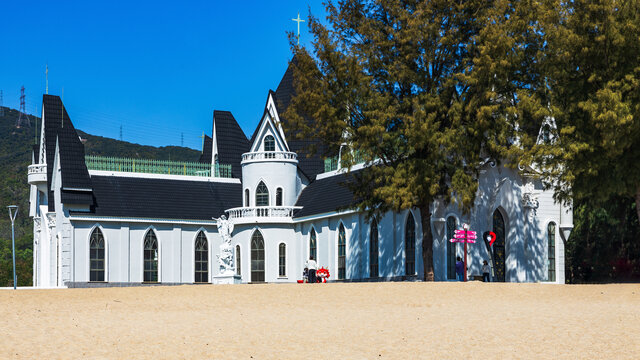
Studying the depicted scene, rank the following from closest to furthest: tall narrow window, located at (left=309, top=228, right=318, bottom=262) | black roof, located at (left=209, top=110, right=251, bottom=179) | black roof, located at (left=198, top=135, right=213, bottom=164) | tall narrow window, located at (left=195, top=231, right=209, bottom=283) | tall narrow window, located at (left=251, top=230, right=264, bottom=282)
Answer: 1. tall narrow window, located at (left=309, top=228, right=318, bottom=262)
2. tall narrow window, located at (left=251, top=230, right=264, bottom=282)
3. tall narrow window, located at (left=195, top=231, right=209, bottom=283)
4. black roof, located at (left=209, top=110, right=251, bottom=179)
5. black roof, located at (left=198, top=135, right=213, bottom=164)

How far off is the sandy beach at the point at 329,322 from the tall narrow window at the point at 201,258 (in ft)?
79.2

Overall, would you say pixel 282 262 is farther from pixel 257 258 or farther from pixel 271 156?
pixel 271 156

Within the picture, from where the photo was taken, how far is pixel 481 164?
A: 135 ft

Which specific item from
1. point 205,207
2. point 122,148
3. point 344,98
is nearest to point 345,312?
point 344,98

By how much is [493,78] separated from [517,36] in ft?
6.15

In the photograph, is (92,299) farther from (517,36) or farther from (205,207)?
(205,207)

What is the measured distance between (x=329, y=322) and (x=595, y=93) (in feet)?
57.0

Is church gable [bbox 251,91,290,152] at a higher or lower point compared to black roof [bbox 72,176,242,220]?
higher

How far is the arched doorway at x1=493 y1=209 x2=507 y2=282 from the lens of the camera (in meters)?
45.6

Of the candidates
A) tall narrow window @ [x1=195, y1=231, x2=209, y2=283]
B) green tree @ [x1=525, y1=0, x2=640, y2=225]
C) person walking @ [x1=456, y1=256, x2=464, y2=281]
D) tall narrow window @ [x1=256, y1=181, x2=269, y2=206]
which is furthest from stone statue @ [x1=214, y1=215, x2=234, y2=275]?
green tree @ [x1=525, y1=0, x2=640, y2=225]

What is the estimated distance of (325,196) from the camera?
175ft

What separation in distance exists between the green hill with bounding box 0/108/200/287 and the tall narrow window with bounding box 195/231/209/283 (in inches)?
1207

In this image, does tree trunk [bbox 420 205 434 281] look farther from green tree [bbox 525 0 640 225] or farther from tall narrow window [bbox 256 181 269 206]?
tall narrow window [bbox 256 181 269 206]

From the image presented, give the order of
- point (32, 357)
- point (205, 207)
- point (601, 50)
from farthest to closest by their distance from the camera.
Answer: point (205, 207), point (601, 50), point (32, 357)
